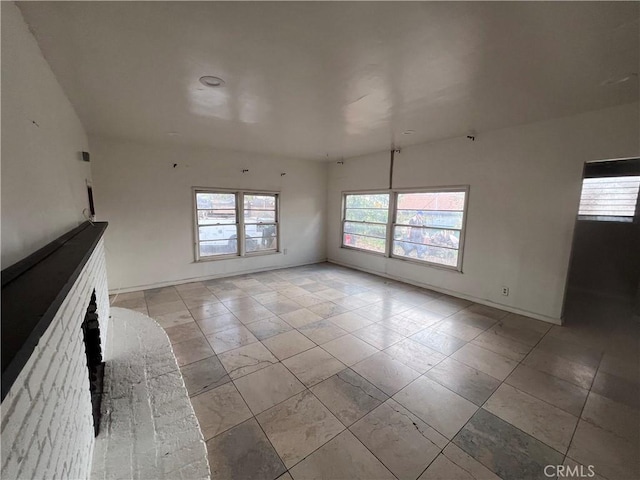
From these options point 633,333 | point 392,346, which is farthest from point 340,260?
point 633,333

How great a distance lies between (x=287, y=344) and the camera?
280 cm

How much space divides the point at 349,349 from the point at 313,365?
18.2 inches

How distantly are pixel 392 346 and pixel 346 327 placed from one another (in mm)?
617

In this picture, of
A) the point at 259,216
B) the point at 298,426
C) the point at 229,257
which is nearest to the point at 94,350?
the point at 298,426

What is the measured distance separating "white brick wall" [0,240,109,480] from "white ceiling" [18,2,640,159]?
1.63m

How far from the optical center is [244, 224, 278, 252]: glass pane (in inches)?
218

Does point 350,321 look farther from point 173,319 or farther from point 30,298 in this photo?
point 30,298

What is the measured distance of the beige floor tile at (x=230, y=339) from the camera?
2.72 m

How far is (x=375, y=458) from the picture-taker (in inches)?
62.2

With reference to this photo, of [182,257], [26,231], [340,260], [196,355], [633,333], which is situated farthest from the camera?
[340,260]

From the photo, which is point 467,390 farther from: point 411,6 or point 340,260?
point 340,260

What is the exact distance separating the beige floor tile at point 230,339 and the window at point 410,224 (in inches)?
129

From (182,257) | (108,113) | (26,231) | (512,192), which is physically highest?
(108,113)

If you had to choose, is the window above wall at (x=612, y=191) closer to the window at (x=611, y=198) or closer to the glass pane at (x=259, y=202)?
the window at (x=611, y=198)
